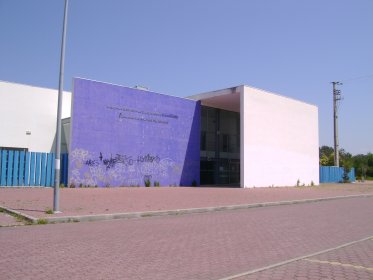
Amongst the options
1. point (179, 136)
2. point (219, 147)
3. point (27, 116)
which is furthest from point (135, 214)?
point (219, 147)

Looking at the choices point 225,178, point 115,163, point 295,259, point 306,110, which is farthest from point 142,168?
point 295,259

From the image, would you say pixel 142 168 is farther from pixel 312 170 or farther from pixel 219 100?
pixel 312 170

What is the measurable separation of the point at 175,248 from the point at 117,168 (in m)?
21.6

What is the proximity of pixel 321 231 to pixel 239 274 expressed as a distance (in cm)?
532

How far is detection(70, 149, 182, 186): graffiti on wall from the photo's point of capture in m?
27.0

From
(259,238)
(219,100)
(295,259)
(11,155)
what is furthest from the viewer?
(219,100)

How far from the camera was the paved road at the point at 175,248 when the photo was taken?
6156 mm

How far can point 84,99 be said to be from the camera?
27750 mm

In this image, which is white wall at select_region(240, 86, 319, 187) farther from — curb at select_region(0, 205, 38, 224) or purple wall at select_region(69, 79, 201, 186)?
curb at select_region(0, 205, 38, 224)

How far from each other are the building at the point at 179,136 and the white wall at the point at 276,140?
82 mm

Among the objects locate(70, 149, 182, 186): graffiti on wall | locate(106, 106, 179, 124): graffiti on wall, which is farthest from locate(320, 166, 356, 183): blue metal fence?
locate(106, 106, 179, 124): graffiti on wall

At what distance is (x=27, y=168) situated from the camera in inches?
1046

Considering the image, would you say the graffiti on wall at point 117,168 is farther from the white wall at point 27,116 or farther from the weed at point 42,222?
the weed at point 42,222

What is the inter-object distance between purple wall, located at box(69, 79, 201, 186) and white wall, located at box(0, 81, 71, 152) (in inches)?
227
